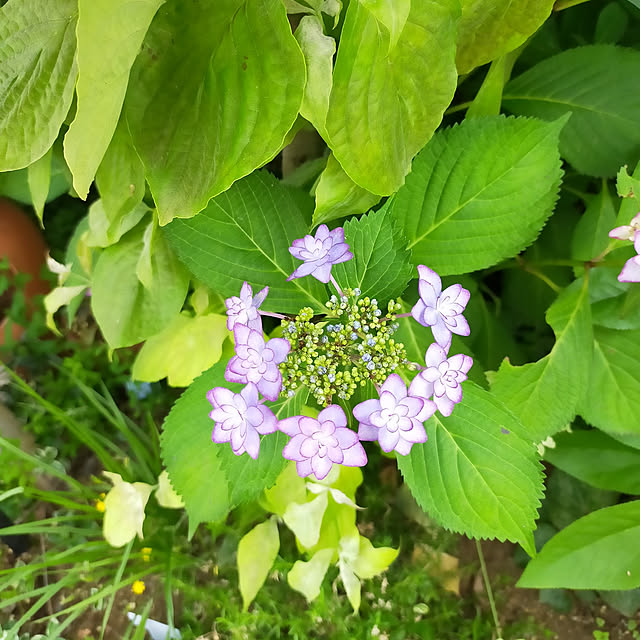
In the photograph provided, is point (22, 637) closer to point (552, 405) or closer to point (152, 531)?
point (152, 531)

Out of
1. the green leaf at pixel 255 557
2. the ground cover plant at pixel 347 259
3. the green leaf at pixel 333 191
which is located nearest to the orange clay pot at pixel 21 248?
the ground cover plant at pixel 347 259

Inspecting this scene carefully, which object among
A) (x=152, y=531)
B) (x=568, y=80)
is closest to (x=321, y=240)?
(x=568, y=80)

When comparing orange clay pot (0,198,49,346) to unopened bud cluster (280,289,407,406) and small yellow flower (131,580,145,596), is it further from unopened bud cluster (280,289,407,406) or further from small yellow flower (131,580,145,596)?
unopened bud cluster (280,289,407,406)

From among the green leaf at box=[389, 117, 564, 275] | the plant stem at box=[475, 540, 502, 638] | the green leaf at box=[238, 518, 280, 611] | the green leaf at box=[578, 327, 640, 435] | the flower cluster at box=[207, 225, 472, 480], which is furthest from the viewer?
the plant stem at box=[475, 540, 502, 638]

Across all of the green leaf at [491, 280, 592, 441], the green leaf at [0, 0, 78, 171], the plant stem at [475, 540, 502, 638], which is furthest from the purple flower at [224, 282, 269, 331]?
the plant stem at [475, 540, 502, 638]

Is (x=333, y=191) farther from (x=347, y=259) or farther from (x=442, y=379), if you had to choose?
(x=442, y=379)

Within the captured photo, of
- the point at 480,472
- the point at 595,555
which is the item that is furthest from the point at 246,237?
the point at 595,555
